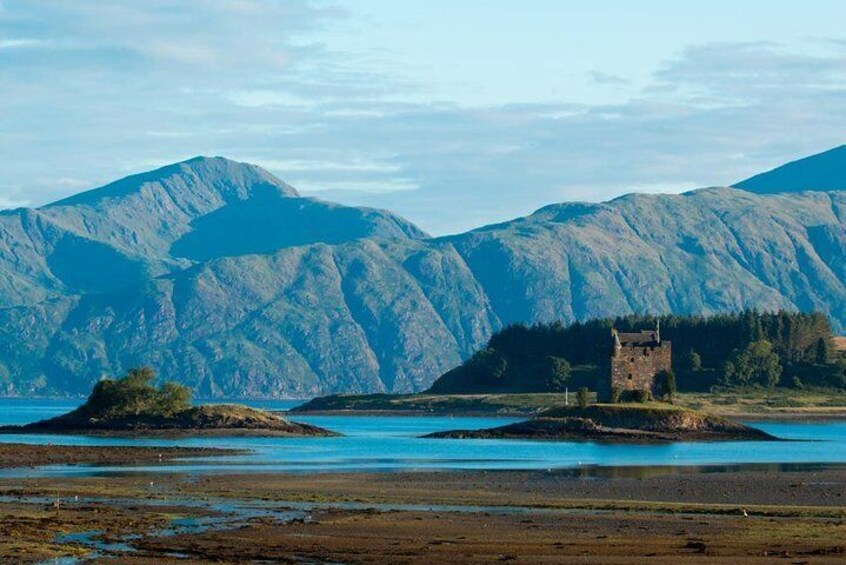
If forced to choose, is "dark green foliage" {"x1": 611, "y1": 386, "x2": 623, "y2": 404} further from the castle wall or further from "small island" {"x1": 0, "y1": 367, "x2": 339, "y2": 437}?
"small island" {"x1": 0, "y1": 367, "x2": 339, "y2": 437}

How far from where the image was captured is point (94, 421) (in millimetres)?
173750

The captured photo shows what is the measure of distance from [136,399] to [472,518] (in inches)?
4324

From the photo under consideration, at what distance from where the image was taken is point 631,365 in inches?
7648

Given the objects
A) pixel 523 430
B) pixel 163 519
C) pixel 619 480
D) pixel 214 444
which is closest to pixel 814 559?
pixel 163 519

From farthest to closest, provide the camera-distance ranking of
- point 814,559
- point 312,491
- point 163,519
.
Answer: point 312,491, point 163,519, point 814,559

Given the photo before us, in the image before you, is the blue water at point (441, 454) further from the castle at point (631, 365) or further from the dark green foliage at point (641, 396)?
the castle at point (631, 365)

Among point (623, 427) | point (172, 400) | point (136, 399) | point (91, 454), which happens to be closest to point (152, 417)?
point (172, 400)

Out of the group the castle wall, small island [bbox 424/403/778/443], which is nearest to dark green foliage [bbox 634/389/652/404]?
the castle wall

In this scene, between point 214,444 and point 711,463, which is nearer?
point 711,463

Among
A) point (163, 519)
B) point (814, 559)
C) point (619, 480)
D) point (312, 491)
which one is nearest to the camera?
point (814, 559)

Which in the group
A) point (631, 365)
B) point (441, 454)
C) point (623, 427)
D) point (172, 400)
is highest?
point (631, 365)

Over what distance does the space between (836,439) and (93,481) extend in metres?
110

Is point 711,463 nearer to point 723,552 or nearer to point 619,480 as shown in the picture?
point 619,480

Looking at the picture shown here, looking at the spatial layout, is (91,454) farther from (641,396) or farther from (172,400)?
(641,396)
